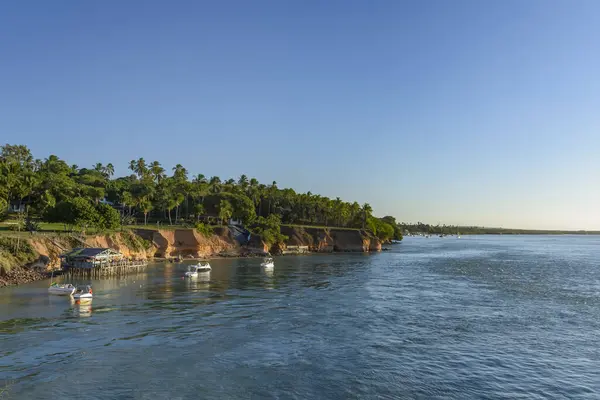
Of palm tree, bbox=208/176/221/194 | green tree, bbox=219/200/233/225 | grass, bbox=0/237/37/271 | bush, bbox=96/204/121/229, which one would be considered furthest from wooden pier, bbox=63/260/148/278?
palm tree, bbox=208/176/221/194

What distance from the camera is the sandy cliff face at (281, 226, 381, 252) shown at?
142 meters

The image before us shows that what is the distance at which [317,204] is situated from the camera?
185m

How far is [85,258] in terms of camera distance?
2734 inches

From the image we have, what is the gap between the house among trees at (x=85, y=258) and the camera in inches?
2704

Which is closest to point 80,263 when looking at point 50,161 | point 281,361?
point 281,361

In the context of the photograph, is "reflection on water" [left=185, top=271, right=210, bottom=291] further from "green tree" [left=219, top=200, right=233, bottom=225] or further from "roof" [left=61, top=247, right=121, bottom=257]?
"green tree" [left=219, top=200, right=233, bottom=225]

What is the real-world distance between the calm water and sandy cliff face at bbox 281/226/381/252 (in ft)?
277

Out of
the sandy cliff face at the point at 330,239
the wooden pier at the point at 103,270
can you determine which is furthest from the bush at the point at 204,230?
the wooden pier at the point at 103,270

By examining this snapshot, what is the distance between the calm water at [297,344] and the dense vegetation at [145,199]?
1254 inches

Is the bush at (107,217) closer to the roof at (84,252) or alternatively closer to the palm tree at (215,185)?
the roof at (84,252)

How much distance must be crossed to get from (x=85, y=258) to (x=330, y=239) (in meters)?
94.0

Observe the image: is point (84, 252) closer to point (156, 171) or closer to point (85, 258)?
point (85, 258)

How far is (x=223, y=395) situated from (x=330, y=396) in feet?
18.6

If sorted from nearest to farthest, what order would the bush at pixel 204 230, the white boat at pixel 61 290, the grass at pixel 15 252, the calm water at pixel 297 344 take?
the calm water at pixel 297 344 → the white boat at pixel 61 290 → the grass at pixel 15 252 → the bush at pixel 204 230
